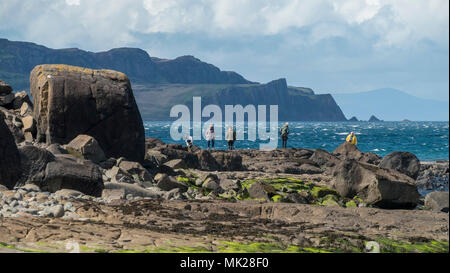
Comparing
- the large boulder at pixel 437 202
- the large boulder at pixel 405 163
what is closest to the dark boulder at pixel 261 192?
the large boulder at pixel 437 202

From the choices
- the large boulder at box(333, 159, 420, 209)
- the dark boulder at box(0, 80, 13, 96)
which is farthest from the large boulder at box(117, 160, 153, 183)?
the dark boulder at box(0, 80, 13, 96)

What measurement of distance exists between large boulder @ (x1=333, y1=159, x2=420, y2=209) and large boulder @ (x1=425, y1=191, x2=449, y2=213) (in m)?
0.42

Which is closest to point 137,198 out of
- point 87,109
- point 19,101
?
point 87,109

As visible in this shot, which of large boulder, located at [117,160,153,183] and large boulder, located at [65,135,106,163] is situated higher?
large boulder, located at [65,135,106,163]

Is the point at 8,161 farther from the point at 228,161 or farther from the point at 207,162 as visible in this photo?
the point at 228,161

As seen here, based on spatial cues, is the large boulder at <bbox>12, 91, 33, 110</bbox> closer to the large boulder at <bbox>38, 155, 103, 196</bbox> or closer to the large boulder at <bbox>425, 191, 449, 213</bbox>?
the large boulder at <bbox>38, 155, 103, 196</bbox>

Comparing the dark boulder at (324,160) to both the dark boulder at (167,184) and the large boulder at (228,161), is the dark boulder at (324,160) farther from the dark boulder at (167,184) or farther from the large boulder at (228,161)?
the dark boulder at (167,184)

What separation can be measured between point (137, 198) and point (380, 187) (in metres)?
8.12

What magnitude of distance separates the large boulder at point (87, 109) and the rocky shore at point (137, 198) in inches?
1.6

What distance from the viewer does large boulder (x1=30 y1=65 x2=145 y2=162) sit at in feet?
74.4

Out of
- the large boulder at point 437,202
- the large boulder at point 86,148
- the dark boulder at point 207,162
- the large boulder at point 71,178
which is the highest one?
the large boulder at point 86,148

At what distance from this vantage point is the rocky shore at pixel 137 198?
1020 centimetres
